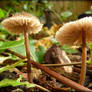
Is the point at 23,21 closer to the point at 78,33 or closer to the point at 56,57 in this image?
the point at 78,33

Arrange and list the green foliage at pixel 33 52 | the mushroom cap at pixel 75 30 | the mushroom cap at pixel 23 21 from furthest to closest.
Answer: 1. the green foliage at pixel 33 52
2. the mushroom cap at pixel 23 21
3. the mushroom cap at pixel 75 30

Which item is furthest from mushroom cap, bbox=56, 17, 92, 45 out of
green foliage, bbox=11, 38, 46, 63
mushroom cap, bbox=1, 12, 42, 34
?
green foliage, bbox=11, 38, 46, 63

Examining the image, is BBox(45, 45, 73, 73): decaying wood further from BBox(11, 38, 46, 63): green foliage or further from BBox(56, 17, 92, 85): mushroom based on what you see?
BBox(56, 17, 92, 85): mushroom

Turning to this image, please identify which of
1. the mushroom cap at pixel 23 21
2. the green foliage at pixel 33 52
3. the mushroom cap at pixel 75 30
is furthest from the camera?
the green foliage at pixel 33 52

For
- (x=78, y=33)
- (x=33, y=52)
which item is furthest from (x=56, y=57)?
(x=78, y=33)

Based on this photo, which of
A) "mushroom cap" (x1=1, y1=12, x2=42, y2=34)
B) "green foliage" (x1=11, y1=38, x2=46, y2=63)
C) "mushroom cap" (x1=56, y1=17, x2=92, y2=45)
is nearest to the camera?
"mushroom cap" (x1=56, y1=17, x2=92, y2=45)

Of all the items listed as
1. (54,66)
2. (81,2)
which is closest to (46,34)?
(54,66)

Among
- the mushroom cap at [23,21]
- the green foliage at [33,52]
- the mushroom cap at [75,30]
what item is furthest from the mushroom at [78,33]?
the green foliage at [33,52]

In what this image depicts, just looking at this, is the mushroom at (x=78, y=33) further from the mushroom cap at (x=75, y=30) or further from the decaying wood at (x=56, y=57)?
the decaying wood at (x=56, y=57)
